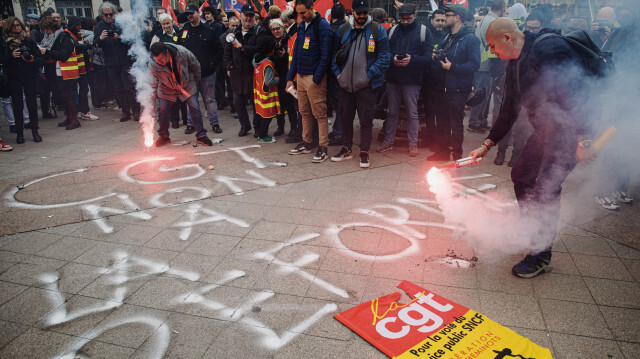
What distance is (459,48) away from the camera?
5.45m

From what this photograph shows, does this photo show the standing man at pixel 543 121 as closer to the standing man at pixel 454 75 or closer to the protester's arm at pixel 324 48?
the standing man at pixel 454 75

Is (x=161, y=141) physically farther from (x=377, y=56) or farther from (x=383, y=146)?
(x=377, y=56)

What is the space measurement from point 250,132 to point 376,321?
17.3ft

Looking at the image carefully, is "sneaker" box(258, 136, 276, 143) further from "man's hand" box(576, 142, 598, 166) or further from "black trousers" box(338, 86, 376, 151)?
"man's hand" box(576, 142, 598, 166)

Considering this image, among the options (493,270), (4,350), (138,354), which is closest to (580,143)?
(493,270)

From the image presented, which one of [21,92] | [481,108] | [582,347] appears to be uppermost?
[21,92]

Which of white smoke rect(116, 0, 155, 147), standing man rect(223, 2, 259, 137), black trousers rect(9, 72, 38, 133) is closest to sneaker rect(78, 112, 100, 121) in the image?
white smoke rect(116, 0, 155, 147)

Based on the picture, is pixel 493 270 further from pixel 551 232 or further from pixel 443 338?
pixel 443 338

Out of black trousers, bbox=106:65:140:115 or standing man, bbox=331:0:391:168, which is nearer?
standing man, bbox=331:0:391:168

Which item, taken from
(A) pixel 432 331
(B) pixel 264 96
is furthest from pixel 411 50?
(A) pixel 432 331

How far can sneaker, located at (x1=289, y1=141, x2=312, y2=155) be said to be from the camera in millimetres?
6129

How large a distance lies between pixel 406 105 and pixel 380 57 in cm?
94

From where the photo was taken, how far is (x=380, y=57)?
519 centimetres

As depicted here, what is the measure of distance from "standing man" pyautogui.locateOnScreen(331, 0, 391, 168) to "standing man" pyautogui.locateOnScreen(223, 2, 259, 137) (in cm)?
173
